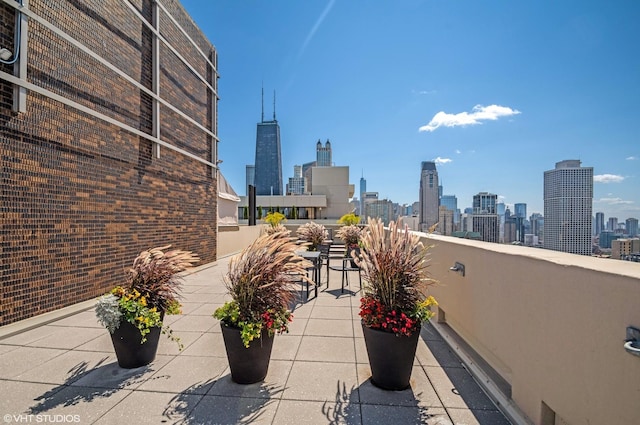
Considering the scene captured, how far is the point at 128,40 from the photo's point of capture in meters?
6.00

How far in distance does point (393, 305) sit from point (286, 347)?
152 cm

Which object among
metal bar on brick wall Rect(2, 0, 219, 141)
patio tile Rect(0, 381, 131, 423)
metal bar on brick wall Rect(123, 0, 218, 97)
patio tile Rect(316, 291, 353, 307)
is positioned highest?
metal bar on brick wall Rect(123, 0, 218, 97)

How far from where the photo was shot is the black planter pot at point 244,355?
2.51 metres

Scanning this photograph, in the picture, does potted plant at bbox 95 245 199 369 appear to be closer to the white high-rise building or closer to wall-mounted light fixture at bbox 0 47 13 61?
wall-mounted light fixture at bbox 0 47 13 61

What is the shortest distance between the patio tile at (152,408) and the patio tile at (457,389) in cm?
203

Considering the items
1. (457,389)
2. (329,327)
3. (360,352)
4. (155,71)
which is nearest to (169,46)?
(155,71)

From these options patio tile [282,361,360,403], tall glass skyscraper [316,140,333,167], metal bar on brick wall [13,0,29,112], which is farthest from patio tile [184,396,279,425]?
tall glass skyscraper [316,140,333,167]

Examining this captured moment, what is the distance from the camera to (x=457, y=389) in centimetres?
249

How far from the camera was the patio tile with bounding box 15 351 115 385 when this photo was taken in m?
2.66

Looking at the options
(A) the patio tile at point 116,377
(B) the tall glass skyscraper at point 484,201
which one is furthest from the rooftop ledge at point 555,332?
(B) the tall glass skyscraper at point 484,201

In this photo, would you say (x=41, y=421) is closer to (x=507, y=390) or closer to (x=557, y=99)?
(x=507, y=390)

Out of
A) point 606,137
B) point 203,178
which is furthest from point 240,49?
point 606,137

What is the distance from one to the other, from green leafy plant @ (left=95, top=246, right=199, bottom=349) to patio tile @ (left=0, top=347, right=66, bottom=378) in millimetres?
1007

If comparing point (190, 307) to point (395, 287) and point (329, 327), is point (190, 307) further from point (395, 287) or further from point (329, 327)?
point (395, 287)
